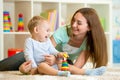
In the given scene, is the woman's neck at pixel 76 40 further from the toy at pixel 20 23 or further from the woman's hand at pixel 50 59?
the toy at pixel 20 23

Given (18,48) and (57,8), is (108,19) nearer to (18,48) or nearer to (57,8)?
(57,8)

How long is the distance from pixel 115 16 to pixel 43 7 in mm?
911

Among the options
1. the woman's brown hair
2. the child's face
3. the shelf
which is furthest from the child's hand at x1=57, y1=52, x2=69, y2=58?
the shelf

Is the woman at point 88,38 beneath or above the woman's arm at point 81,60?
above

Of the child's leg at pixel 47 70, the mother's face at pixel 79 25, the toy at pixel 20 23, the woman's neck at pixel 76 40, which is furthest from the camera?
the toy at pixel 20 23

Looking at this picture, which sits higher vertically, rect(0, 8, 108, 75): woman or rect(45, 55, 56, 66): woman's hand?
rect(0, 8, 108, 75): woman

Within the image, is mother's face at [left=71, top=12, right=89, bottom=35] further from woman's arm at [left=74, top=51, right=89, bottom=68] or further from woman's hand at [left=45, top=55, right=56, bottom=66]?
woman's hand at [left=45, top=55, right=56, bottom=66]

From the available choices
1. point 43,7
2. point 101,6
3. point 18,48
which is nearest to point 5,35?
point 18,48

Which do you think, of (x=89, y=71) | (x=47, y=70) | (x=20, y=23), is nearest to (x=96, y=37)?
(x=89, y=71)

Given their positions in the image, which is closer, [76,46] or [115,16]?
[76,46]

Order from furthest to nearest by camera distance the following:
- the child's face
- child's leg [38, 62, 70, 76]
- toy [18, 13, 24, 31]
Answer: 1. toy [18, 13, 24, 31]
2. the child's face
3. child's leg [38, 62, 70, 76]

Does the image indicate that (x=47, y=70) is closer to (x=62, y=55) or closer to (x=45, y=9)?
(x=62, y=55)

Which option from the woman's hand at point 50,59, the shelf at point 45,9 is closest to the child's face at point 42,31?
the woman's hand at point 50,59

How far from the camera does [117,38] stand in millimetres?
4160
